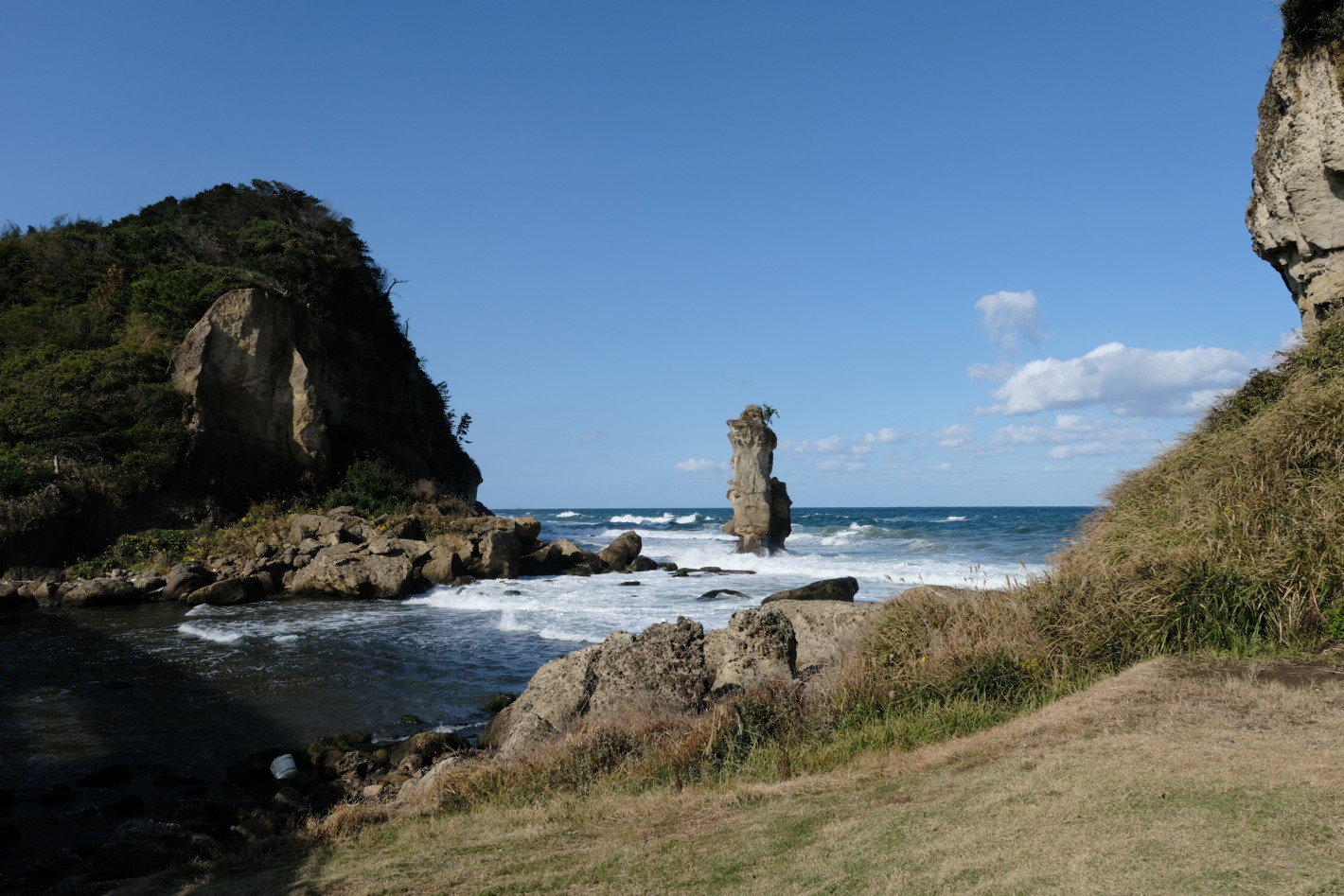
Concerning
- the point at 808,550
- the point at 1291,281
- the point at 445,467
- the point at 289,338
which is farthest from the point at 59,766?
the point at 808,550

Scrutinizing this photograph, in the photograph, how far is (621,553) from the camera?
1421 inches

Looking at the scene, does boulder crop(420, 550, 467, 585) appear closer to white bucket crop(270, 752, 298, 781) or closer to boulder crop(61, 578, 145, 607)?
boulder crop(61, 578, 145, 607)

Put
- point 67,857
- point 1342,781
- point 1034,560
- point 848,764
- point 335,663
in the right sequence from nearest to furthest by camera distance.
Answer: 1. point 1342,781
2. point 848,764
3. point 67,857
4. point 335,663
5. point 1034,560

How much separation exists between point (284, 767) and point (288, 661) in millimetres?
6768

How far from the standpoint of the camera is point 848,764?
6734mm

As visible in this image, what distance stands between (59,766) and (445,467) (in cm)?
3555

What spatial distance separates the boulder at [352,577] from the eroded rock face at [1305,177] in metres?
23.4

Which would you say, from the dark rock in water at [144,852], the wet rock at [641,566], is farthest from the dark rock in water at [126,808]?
the wet rock at [641,566]

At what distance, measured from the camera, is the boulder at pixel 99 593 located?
77.8 feet

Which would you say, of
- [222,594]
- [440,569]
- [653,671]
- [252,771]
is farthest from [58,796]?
[440,569]

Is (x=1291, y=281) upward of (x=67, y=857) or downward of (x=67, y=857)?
upward

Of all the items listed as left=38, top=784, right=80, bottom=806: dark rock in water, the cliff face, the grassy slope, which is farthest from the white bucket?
the cliff face

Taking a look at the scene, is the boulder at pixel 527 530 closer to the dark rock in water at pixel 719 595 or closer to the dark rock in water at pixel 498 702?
the dark rock in water at pixel 719 595

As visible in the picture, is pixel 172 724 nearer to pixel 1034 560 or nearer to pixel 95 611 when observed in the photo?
pixel 95 611
